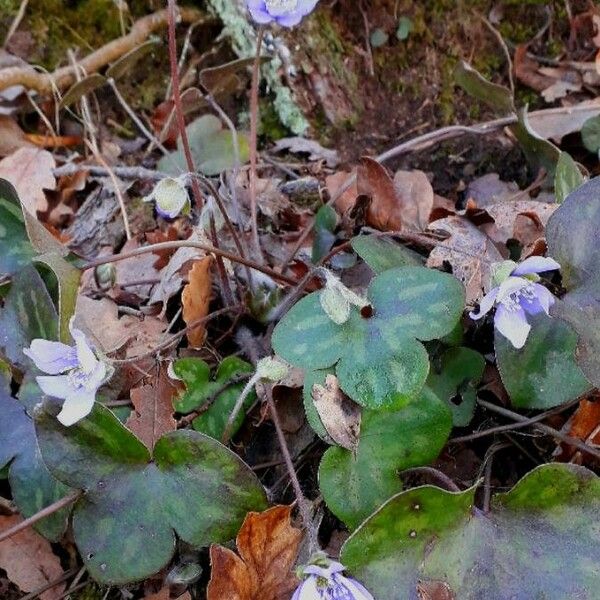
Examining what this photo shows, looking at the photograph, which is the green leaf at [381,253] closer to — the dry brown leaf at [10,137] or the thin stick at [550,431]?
the thin stick at [550,431]

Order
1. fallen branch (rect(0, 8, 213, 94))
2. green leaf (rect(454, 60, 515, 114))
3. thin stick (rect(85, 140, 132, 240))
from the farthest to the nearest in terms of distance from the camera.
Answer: fallen branch (rect(0, 8, 213, 94)) → thin stick (rect(85, 140, 132, 240)) → green leaf (rect(454, 60, 515, 114))

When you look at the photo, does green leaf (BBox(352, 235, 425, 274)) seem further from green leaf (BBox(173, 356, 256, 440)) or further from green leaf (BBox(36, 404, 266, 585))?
green leaf (BBox(36, 404, 266, 585))

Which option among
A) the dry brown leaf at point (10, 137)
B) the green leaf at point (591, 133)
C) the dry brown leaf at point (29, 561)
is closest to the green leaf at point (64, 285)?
the dry brown leaf at point (29, 561)

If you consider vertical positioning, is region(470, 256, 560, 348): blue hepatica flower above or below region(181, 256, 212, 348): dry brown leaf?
above

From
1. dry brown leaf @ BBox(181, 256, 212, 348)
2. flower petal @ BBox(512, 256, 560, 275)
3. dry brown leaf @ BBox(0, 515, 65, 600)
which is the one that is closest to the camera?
flower petal @ BBox(512, 256, 560, 275)

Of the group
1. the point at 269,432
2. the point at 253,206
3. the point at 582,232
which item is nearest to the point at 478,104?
the point at 253,206

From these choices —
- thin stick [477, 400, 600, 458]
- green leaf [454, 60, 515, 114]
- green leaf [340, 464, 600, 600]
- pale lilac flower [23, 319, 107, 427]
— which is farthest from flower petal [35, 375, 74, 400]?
green leaf [454, 60, 515, 114]
